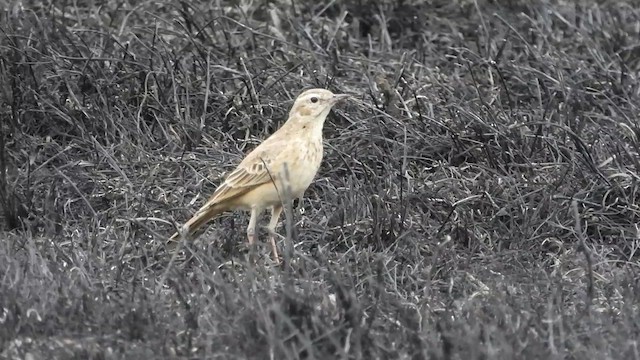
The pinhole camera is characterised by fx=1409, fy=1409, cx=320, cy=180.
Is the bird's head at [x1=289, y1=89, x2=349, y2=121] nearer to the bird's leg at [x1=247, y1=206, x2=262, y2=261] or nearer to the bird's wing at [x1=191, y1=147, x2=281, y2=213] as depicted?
Answer: the bird's wing at [x1=191, y1=147, x2=281, y2=213]

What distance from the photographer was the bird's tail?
7.77 m

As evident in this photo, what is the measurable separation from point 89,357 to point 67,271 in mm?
1281

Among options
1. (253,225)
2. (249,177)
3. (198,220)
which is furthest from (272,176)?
(198,220)

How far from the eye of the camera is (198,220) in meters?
7.93

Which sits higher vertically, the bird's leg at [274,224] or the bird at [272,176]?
the bird at [272,176]

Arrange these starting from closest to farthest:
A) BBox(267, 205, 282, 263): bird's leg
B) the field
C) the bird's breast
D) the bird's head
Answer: the field → the bird's breast → BBox(267, 205, 282, 263): bird's leg → the bird's head

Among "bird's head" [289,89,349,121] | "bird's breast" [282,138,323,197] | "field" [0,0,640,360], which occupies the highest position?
"bird's head" [289,89,349,121]

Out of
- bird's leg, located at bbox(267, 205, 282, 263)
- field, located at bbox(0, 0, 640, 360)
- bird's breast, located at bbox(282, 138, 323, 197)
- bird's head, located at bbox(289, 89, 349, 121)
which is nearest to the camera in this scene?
field, located at bbox(0, 0, 640, 360)

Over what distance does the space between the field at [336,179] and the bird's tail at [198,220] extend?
0.13m

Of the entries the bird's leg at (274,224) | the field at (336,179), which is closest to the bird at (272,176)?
the bird's leg at (274,224)

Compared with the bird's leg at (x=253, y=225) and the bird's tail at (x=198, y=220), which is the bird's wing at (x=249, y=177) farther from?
the bird's leg at (x=253, y=225)

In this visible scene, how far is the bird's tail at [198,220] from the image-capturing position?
25.5 feet

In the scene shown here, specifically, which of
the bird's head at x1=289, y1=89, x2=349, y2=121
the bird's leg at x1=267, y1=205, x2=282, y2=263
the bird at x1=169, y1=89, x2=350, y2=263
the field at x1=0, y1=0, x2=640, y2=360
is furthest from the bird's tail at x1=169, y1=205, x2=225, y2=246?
the bird's head at x1=289, y1=89, x2=349, y2=121

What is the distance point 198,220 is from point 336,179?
1385 millimetres
